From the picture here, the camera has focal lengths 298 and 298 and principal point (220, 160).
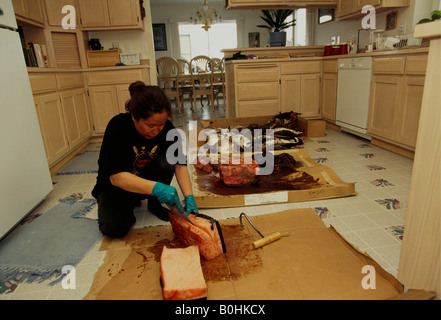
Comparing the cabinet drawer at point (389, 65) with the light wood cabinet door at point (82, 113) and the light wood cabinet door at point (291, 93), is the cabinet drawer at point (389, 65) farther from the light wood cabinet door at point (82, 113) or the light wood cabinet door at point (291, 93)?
the light wood cabinet door at point (82, 113)

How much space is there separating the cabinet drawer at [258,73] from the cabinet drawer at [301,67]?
0.10m

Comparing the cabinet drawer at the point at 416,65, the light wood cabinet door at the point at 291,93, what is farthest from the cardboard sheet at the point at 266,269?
the light wood cabinet door at the point at 291,93

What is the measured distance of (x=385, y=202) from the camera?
1.67 m

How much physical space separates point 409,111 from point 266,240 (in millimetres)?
1760

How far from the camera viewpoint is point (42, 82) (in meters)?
2.32

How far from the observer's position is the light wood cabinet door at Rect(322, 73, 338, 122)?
3.35m

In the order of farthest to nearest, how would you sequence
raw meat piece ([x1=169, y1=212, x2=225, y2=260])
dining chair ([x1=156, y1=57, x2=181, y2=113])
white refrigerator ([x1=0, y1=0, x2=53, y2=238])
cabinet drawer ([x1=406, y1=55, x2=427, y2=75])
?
1. dining chair ([x1=156, y1=57, x2=181, y2=113])
2. cabinet drawer ([x1=406, y1=55, x2=427, y2=75])
3. white refrigerator ([x1=0, y1=0, x2=53, y2=238])
4. raw meat piece ([x1=169, y1=212, x2=225, y2=260])

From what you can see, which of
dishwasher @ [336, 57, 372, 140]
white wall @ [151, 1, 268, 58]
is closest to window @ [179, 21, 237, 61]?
white wall @ [151, 1, 268, 58]

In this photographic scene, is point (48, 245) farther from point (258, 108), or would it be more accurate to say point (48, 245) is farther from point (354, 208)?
point (258, 108)

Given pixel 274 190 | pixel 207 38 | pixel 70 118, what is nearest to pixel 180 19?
pixel 207 38

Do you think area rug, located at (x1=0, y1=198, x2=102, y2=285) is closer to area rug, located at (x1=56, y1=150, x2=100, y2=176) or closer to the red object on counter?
area rug, located at (x1=56, y1=150, x2=100, y2=176)

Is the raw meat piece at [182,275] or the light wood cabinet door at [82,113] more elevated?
the light wood cabinet door at [82,113]

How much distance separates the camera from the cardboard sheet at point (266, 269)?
0.97m

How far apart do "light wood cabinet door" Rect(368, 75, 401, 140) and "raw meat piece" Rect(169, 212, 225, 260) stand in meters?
2.00
